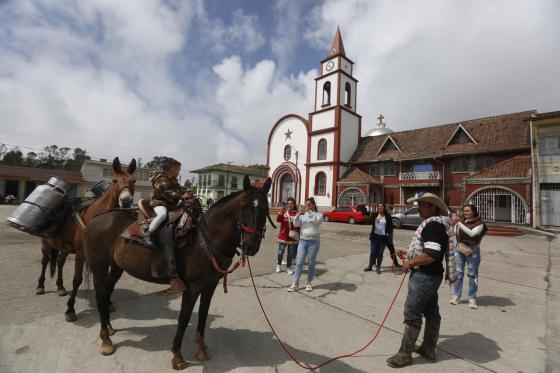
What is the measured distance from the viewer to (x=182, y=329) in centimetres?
275

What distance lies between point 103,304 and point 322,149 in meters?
27.7

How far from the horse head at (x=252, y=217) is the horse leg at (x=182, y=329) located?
781 mm

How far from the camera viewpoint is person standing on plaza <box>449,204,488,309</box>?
15.2 feet

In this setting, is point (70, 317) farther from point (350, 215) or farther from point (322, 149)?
point (322, 149)

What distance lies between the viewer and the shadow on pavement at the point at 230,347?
9.37 ft

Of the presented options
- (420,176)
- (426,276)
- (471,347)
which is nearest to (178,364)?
(426,276)

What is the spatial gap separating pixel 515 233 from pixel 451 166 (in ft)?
26.4

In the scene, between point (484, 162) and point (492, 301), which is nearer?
point (492, 301)

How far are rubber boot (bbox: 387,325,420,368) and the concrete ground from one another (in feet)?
0.27

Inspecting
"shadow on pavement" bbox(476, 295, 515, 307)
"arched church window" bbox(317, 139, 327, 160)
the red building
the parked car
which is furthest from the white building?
"shadow on pavement" bbox(476, 295, 515, 307)

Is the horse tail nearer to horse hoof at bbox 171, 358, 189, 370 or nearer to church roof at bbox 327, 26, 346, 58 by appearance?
horse hoof at bbox 171, 358, 189, 370

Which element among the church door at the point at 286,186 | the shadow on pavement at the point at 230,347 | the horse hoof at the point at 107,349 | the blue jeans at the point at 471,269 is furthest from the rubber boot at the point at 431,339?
the church door at the point at 286,186

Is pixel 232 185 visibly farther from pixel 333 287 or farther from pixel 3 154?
pixel 3 154

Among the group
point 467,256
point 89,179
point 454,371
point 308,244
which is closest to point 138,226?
point 308,244
